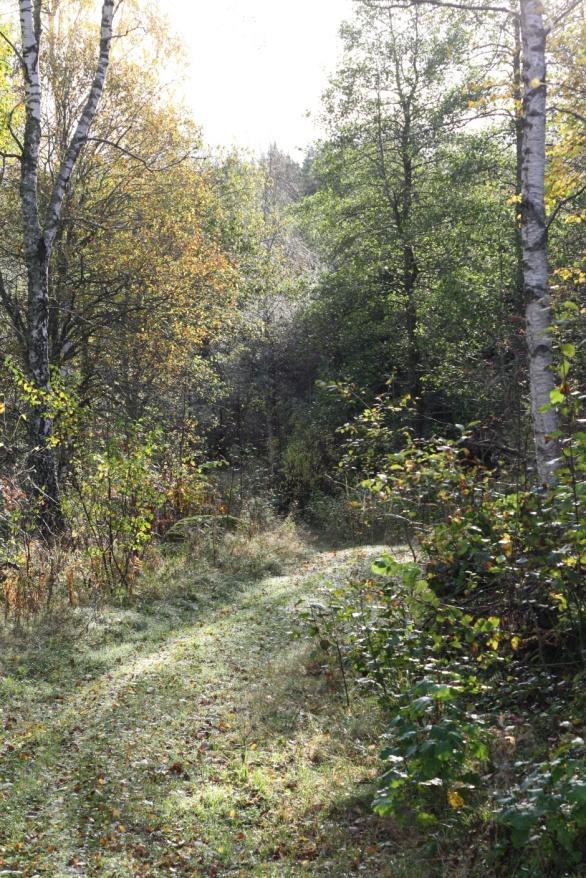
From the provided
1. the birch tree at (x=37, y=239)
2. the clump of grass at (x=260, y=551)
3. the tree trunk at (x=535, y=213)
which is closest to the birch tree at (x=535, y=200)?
the tree trunk at (x=535, y=213)

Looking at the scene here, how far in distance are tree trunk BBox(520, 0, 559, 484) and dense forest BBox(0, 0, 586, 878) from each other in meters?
0.03

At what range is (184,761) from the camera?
4.90 metres

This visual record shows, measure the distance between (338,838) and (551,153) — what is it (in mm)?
7003

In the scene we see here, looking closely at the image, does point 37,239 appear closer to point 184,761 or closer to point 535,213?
point 535,213

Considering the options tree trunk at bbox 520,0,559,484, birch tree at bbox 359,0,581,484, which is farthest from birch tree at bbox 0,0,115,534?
tree trunk at bbox 520,0,559,484

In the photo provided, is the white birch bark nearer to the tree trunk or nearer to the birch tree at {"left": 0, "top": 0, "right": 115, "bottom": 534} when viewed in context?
the birch tree at {"left": 0, "top": 0, "right": 115, "bottom": 534}

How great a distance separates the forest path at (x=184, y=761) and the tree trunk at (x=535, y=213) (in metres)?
2.80

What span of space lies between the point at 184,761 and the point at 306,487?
12.0 m

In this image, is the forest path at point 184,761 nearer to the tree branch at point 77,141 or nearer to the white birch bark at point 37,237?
the white birch bark at point 37,237

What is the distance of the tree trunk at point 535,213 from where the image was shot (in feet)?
18.6

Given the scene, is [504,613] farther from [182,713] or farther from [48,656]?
[48,656]

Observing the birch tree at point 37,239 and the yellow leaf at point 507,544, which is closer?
the yellow leaf at point 507,544

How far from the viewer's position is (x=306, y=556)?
11109 millimetres

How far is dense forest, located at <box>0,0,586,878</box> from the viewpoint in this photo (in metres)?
3.89
